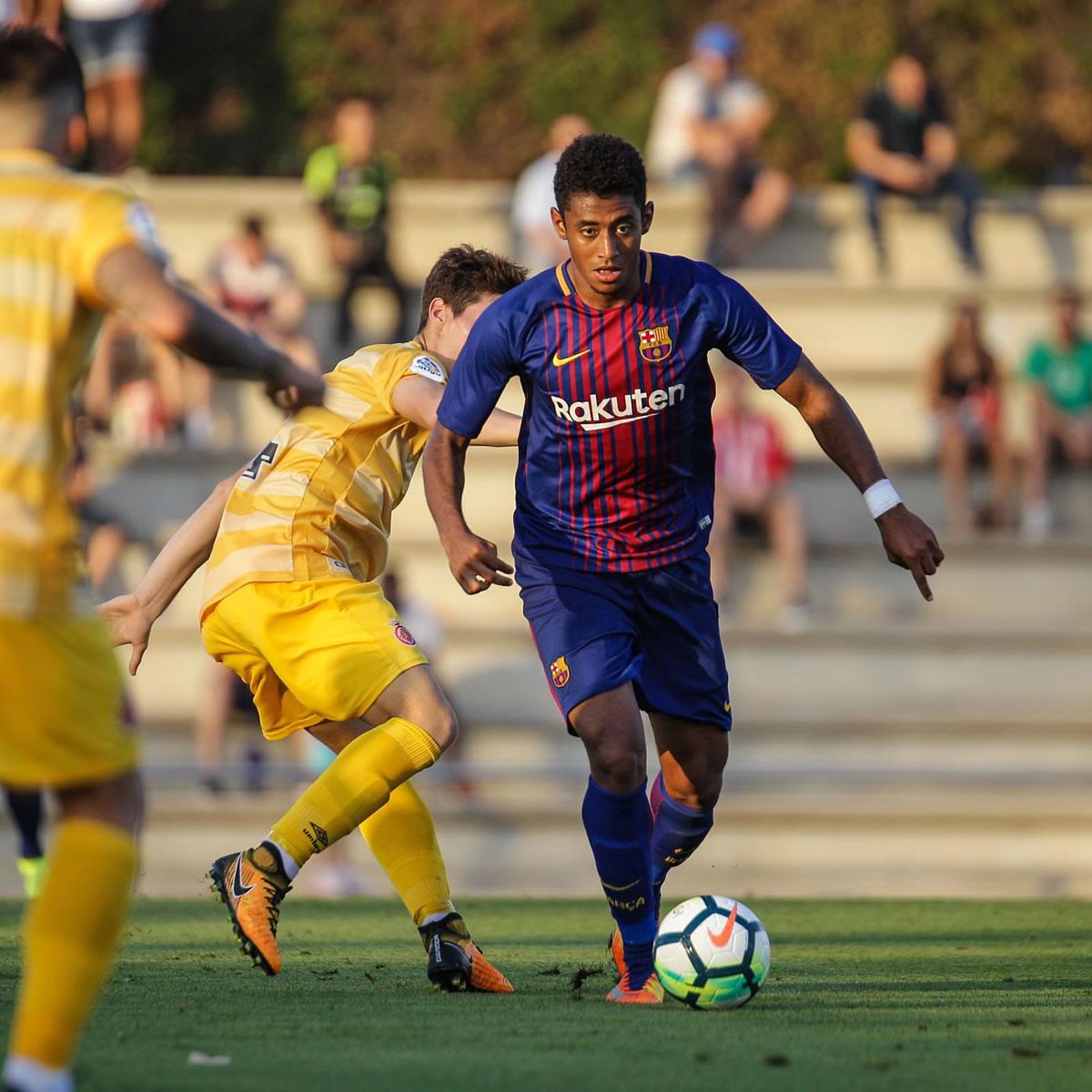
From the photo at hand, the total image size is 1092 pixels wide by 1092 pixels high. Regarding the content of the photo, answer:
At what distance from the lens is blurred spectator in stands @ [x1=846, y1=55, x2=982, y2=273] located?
17.0 m

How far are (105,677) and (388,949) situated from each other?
3738mm

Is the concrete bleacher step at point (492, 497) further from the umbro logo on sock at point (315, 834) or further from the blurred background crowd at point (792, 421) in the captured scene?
the umbro logo on sock at point (315, 834)

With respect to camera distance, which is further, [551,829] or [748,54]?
[748,54]

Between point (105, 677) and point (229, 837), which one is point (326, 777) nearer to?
point (105, 677)

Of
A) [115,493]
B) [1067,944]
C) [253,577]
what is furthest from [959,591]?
[253,577]

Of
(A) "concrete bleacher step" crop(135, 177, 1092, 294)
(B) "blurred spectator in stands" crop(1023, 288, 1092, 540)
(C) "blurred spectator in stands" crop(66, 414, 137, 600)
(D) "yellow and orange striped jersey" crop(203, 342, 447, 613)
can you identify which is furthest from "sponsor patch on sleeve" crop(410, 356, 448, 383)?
(A) "concrete bleacher step" crop(135, 177, 1092, 294)

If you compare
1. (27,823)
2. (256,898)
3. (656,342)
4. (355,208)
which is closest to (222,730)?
(27,823)

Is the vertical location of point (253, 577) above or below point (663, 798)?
above

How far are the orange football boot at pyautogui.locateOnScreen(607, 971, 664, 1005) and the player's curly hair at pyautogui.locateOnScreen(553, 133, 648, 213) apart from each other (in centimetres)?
228

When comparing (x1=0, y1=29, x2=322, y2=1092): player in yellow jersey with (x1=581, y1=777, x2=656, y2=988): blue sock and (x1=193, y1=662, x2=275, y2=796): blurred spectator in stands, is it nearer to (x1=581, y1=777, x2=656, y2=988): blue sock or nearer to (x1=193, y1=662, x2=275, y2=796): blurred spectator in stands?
(x1=581, y1=777, x2=656, y2=988): blue sock

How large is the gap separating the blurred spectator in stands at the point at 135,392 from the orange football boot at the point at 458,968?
10.4m

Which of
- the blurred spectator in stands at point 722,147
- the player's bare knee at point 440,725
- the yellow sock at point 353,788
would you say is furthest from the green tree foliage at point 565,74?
the yellow sock at point 353,788

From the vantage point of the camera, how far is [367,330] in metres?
16.8

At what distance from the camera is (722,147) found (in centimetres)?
1689
